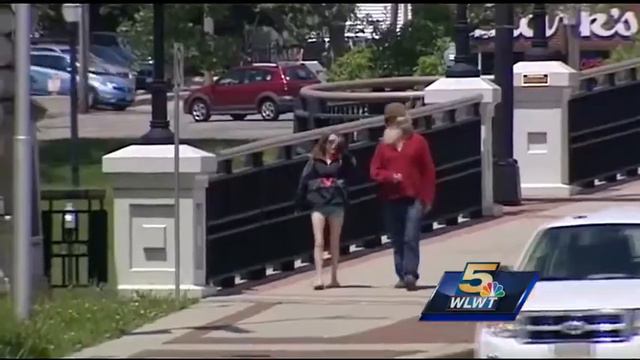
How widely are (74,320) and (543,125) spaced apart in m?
11.3

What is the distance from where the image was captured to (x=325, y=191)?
16906 mm

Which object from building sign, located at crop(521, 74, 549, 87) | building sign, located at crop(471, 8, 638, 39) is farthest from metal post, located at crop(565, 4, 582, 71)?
building sign, located at crop(521, 74, 549, 87)

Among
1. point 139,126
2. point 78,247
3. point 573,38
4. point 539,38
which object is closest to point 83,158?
point 139,126

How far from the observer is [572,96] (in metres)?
24.5

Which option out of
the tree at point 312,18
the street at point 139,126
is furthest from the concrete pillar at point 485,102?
the street at point 139,126

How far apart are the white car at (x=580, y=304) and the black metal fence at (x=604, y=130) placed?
11.9m

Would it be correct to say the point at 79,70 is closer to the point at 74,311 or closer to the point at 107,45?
the point at 107,45

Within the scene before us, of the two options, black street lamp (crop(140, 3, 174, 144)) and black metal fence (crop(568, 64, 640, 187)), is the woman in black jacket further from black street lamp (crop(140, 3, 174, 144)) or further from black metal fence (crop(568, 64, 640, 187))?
black metal fence (crop(568, 64, 640, 187))

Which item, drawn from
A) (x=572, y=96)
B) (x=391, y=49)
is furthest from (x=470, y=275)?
(x=391, y=49)

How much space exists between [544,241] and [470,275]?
0.69 meters

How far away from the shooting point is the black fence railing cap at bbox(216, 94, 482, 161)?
17.9 meters

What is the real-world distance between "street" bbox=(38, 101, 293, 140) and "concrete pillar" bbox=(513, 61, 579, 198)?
15537mm

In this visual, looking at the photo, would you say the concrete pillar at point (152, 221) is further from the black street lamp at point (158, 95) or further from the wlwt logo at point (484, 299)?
the wlwt logo at point (484, 299)

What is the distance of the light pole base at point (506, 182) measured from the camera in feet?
74.3
